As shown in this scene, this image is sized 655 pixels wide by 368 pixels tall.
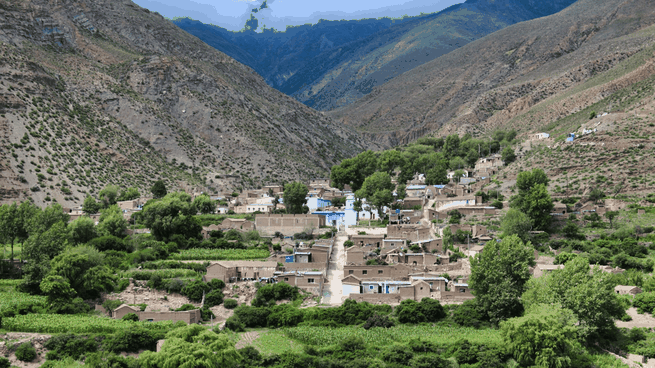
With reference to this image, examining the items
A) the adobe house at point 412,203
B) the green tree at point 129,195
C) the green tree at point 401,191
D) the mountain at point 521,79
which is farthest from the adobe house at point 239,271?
the mountain at point 521,79

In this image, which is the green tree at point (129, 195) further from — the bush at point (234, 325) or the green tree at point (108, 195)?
the bush at point (234, 325)

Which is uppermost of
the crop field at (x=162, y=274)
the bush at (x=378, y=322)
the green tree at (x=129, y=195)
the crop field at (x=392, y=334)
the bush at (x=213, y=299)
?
the green tree at (x=129, y=195)

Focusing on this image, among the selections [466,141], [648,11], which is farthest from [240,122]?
[648,11]

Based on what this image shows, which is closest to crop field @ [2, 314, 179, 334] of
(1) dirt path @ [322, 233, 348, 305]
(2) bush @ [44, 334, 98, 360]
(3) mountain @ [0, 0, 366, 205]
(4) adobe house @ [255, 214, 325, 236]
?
(2) bush @ [44, 334, 98, 360]

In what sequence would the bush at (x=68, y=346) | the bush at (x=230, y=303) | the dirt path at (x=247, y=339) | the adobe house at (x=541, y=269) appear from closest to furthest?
the bush at (x=68, y=346) < the dirt path at (x=247, y=339) < the bush at (x=230, y=303) < the adobe house at (x=541, y=269)

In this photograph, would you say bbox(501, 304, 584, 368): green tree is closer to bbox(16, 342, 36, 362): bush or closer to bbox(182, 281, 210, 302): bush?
bbox(182, 281, 210, 302): bush
